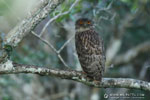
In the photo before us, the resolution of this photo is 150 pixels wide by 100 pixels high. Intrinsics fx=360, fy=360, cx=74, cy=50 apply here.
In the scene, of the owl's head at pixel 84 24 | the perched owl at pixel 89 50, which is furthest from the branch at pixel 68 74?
the owl's head at pixel 84 24

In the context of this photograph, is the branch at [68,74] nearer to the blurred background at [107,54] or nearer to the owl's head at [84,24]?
the owl's head at [84,24]

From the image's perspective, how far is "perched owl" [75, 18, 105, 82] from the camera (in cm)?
567

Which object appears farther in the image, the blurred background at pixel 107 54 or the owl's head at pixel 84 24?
the blurred background at pixel 107 54

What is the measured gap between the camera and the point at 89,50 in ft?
19.8

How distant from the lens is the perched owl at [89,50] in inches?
223

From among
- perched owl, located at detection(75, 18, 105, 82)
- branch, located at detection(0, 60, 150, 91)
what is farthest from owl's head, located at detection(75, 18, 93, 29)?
branch, located at detection(0, 60, 150, 91)

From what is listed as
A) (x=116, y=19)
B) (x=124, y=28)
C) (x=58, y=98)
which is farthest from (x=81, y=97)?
(x=116, y=19)

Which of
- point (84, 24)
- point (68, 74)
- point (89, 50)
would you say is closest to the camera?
point (68, 74)

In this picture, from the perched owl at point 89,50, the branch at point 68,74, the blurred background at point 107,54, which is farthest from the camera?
the blurred background at point 107,54

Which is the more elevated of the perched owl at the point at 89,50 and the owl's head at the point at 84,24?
the owl's head at the point at 84,24

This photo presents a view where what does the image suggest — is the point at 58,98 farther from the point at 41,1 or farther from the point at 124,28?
the point at 41,1

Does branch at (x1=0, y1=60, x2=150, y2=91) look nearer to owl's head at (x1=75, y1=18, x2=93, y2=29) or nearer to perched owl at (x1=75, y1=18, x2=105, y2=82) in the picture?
perched owl at (x1=75, y1=18, x2=105, y2=82)

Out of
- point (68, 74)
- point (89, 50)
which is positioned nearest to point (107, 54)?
point (89, 50)

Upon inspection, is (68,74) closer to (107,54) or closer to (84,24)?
(84,24)
